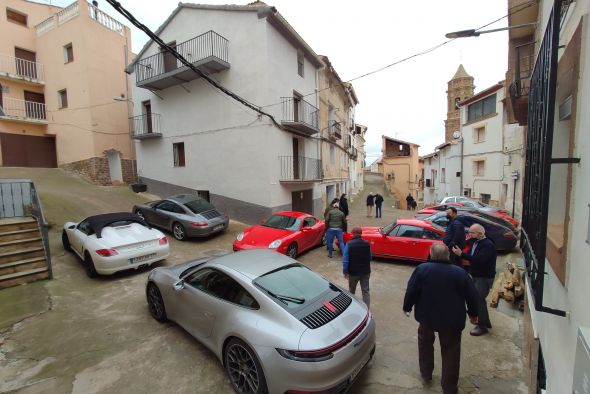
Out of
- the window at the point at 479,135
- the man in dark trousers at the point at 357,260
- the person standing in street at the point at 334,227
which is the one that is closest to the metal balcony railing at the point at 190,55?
the person standing in street at the point at 334,227

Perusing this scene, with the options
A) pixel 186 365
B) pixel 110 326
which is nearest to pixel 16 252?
pixel 110 326

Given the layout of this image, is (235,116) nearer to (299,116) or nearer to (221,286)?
(299,116)

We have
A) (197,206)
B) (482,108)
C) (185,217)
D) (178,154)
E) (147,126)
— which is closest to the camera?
(185,217)

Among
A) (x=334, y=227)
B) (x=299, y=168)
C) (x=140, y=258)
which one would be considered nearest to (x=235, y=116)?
(x=299, y=168)

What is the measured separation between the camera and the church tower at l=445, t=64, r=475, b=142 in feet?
100

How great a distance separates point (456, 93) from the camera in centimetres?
3123

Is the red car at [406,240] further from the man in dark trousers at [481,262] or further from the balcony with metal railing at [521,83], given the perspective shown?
the balcony with metal railing at [521,83]

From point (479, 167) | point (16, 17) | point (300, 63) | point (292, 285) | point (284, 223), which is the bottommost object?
point (284, 223)

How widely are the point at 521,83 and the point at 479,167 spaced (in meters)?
15.7

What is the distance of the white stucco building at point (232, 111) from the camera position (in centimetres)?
1159

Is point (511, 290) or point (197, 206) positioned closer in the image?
point (511, 290)

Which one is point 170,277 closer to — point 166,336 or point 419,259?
point 166,336

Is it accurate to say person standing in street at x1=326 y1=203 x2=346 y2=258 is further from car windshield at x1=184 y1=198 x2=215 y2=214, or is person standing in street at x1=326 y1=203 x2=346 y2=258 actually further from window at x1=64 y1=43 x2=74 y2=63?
window at x1=64 y1=43 x2=74 y2=63

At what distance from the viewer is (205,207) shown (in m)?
10.1
